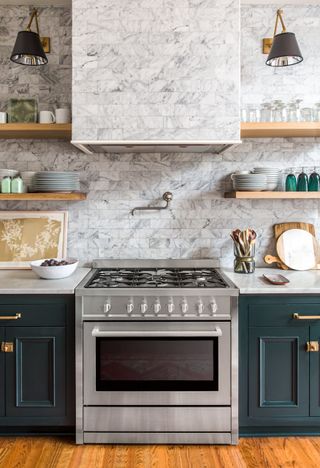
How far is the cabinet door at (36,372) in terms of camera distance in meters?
2.51

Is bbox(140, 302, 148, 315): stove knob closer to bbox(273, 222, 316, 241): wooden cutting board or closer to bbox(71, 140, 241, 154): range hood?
bbox(71, 140, 241, 154): range hood

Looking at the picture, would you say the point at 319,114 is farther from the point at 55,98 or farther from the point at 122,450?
the point at 122,450

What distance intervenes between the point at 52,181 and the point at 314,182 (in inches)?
69.6

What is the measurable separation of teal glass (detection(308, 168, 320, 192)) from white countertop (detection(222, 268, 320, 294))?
0.57 metres

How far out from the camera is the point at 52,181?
2910mm

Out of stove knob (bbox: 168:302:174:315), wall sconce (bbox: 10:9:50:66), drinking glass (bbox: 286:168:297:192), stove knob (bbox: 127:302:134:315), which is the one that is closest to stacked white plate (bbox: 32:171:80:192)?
wall sconce (bbox: 10:9:50:66)

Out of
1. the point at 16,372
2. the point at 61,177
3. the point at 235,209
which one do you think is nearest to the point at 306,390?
the point at 235,209

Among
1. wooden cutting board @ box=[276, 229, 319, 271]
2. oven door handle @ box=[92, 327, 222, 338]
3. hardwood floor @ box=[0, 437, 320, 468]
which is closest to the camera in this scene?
hardwood floor @ box=[0, 437, 320, 468]

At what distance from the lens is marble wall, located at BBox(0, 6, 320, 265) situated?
318 centimetres

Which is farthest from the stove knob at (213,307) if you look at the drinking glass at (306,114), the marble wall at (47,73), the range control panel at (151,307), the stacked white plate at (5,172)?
the marble wall at (47,73)

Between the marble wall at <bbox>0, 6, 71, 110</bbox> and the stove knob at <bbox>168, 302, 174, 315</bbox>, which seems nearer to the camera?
the stove knob at <bbox>168, 302, 174, 315</bbox>

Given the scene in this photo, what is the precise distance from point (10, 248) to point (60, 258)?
0.37 meters

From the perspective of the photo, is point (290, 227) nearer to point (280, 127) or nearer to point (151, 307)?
point (280, 127)

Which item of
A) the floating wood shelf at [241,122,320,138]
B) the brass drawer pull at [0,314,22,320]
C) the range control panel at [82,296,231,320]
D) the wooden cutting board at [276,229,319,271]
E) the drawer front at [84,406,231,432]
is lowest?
the drawer front at [84,406,231,432]
